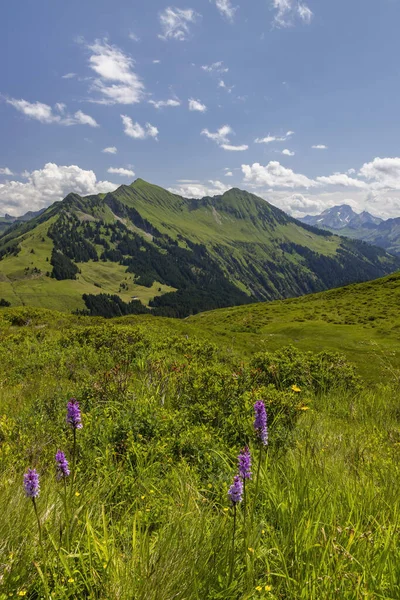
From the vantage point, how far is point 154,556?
268 cm

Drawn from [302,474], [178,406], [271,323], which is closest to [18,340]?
[178,406]

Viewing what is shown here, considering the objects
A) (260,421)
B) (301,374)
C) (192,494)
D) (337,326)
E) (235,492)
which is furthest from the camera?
(337,326)

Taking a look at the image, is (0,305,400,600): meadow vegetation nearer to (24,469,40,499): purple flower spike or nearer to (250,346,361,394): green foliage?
(24,469,40,499): purple flower spike

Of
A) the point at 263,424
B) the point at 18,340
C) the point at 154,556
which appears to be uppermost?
the point at 263,424

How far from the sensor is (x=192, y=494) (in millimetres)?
3854

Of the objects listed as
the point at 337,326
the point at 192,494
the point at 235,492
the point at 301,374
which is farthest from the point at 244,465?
the point at 337,326

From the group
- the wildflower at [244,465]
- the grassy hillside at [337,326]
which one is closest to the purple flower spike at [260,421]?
the wildflower at [244,465]

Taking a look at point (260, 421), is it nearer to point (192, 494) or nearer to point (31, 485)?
point (192, 494)

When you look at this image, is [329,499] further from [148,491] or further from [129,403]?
[129,403]

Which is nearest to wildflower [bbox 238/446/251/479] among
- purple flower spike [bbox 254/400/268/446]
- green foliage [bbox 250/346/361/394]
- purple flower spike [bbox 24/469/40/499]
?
purple flower spike [bbox 254/400/268/446]

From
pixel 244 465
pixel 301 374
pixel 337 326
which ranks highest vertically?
pixel 244 465

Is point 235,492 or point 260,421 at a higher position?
point 260,421

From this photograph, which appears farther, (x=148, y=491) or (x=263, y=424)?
(x=148, y=491)

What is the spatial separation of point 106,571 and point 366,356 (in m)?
39.7
